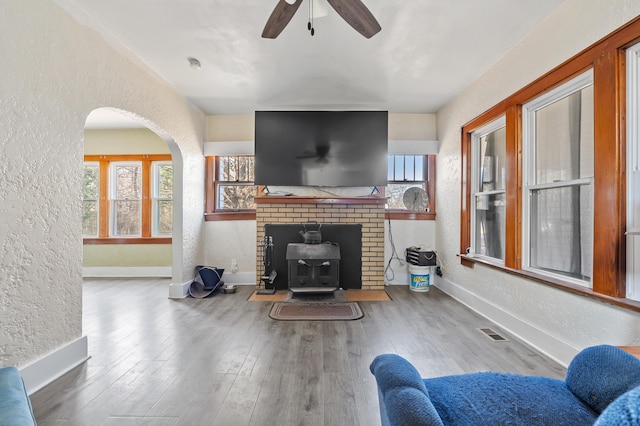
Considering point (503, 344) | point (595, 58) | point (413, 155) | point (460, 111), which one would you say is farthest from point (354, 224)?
point (595, 58)

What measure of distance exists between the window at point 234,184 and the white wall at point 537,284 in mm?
2907

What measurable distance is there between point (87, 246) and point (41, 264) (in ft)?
12.8

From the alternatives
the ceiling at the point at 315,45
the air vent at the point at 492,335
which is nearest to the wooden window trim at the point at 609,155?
the ceiling at the point at 315,45

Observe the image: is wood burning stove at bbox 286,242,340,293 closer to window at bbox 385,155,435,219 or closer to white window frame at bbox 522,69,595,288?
window at bbox 385,155,435,219

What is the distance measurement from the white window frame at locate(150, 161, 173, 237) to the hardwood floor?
1.91 metres

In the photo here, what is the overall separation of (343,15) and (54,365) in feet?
9.49

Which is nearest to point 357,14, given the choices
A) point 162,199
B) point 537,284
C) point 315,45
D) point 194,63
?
point 315,45

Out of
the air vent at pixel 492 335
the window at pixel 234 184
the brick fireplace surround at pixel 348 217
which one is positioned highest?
the window at pixel 234 184

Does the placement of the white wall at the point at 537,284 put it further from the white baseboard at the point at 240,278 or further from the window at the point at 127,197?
the window at the point at 127,197

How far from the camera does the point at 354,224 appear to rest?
420cm

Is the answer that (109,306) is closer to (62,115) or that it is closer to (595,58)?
(62,115)

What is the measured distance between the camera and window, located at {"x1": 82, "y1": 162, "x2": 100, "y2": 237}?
522 cm

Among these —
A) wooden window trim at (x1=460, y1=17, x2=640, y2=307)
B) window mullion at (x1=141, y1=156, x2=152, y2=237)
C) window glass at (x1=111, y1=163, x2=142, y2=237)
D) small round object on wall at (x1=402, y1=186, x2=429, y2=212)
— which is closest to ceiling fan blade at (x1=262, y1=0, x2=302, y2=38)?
wooden window trim at (x1=460, y1=17, x2=640, y2=307)

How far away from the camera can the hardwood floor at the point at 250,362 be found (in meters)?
1.60
